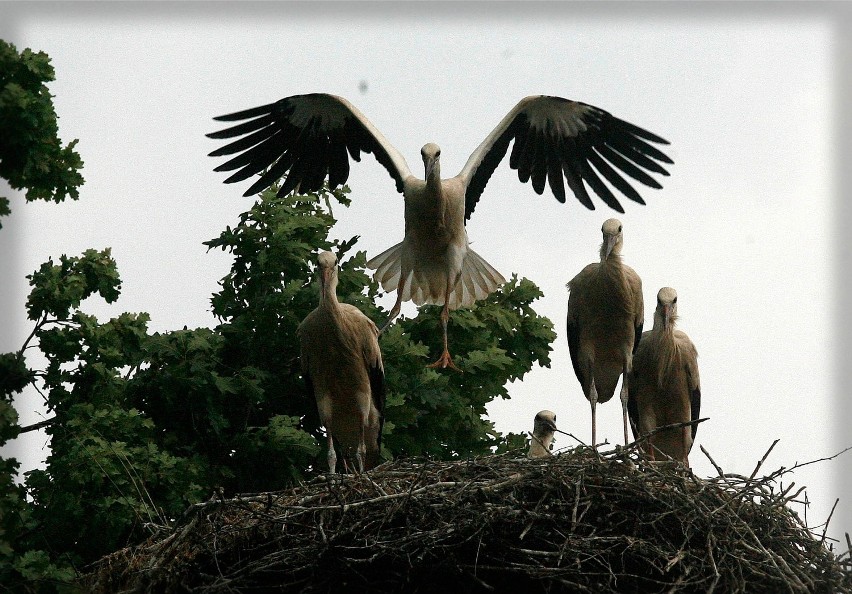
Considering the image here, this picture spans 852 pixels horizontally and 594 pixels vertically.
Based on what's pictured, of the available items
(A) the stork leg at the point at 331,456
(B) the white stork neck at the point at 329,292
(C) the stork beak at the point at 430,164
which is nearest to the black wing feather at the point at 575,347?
(C) the stork beak at the point at 430,164

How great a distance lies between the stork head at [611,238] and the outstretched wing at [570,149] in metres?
0.67

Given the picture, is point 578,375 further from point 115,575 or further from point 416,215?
point 115,575

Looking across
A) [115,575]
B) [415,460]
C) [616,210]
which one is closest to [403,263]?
[616,210]

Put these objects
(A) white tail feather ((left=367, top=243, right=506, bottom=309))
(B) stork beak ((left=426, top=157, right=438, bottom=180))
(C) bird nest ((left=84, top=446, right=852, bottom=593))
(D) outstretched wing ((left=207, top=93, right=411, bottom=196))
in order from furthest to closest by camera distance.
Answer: (A) white tail feather ((left=367, top=243, right=506, bottom=309)) < (D) outstretched wing ((left=207, top=93, right=411, bottom=196)) < (B) stork beak ((left=426, top=157, right=438, bottom=180)) < (C) bird nest ((left=84, top=446, right=852, bottom=593))

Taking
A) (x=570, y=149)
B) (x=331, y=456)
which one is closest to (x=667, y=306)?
(x=570, y=149)

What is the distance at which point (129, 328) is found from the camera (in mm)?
8133

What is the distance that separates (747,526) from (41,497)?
404 centimetres

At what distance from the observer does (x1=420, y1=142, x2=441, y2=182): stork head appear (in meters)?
8.52

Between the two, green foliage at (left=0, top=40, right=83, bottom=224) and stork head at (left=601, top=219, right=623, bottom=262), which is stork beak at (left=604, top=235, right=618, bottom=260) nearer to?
stork head at (left=601, top=219, right=623, bottom=262)

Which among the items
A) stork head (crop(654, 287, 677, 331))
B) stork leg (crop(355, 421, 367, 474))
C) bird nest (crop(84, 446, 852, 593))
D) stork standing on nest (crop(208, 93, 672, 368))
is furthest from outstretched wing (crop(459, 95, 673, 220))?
bird nest (crop(84, 446, 852, 593))

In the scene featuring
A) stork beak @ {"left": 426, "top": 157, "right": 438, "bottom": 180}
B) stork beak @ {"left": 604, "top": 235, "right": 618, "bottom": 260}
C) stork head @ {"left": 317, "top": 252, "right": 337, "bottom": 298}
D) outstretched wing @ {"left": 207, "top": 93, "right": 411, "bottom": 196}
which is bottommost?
stork head @ {"left": 317, "top": 252, "right": 337, "bottom": 298}

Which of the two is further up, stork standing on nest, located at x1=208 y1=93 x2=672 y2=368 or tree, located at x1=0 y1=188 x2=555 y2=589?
stork standing on nest, located at x1=208 y1=93 x2=672 y2=368

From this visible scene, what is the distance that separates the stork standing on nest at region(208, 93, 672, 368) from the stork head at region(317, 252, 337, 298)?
3.42 ft

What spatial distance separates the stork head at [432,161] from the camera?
8516 millimetres
